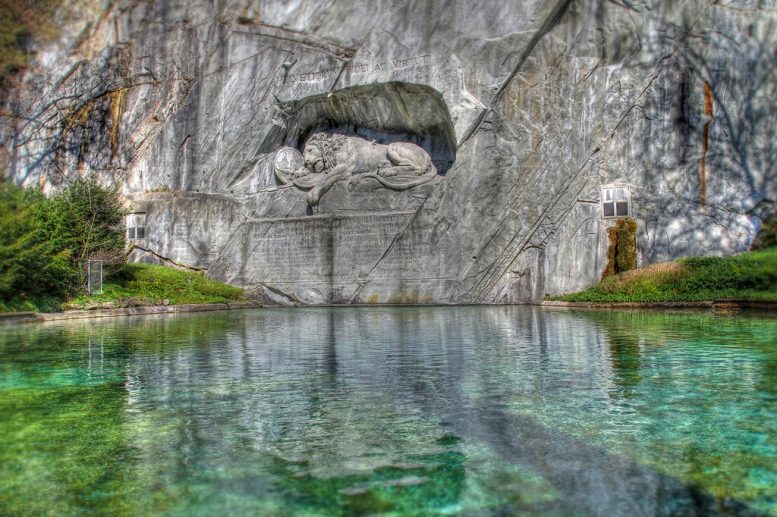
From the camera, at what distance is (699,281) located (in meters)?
12.4

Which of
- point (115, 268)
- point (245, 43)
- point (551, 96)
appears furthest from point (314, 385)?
point (245, 43)

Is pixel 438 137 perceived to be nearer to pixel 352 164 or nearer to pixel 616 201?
pixel 352 164

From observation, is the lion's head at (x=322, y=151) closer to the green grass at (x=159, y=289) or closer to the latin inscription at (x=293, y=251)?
the latin inscription at (x=293, y=251)

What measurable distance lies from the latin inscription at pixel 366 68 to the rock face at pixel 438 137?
0.17 feet

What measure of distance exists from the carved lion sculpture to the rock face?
7cm

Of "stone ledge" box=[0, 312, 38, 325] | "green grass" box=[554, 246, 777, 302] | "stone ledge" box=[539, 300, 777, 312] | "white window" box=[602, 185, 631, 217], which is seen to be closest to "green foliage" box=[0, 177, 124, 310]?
"stone ledge" box=[0, 312, 38, 325]

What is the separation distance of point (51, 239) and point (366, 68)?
8440mm

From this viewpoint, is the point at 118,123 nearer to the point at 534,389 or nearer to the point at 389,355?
the point at 389,355

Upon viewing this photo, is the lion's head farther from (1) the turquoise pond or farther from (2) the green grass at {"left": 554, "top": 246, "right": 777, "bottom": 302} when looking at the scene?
(1) the turquoise pond

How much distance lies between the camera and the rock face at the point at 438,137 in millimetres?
15328

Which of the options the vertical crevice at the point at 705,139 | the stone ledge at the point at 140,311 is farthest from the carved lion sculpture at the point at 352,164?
the vertical crevice at the point at 705,139

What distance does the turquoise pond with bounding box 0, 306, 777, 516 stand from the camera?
2244mm

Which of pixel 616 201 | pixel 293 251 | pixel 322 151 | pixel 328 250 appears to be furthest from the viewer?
pixel 322 151

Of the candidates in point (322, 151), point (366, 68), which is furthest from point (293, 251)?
point (366, 68)
